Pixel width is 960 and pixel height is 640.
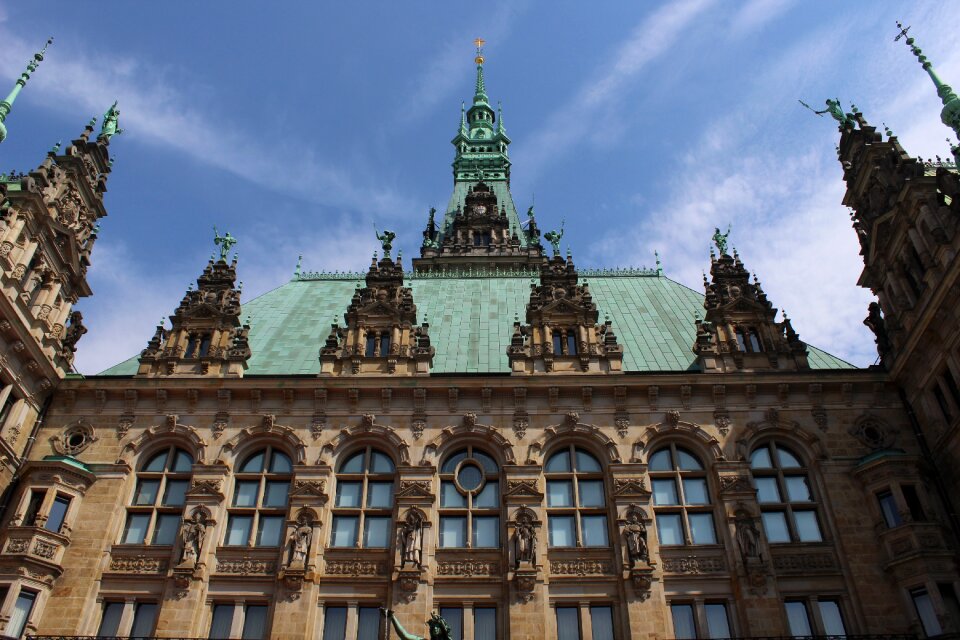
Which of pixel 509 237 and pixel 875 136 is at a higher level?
pixel 509 237

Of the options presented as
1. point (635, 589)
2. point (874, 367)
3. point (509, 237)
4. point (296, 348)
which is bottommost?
point (635, 589)

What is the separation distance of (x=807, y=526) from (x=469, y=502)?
30.1ft

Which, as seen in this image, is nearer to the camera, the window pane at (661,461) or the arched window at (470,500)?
the arched window at (470,500)

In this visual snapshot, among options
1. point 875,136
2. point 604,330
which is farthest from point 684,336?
point 875,136

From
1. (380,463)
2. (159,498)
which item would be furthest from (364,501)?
(159,498)

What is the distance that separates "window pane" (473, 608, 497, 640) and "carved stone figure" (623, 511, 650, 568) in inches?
149

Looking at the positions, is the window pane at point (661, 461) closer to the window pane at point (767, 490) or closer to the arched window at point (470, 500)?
the window pane at point (767, 490)

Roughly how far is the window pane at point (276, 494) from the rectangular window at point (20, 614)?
6040 millimetres

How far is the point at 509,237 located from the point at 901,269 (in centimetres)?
2887

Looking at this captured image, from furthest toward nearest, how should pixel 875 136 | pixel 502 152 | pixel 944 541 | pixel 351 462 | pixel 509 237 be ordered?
pixel 502 152, pixel 509 237, pixel 875 136, pixel 351 462, pixel 944 541

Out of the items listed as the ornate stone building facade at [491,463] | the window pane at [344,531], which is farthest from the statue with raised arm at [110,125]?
the window pane at [344,531]

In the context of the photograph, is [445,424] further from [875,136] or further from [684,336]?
[875,136]

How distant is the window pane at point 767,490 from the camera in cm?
2261

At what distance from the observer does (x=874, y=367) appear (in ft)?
81.8
